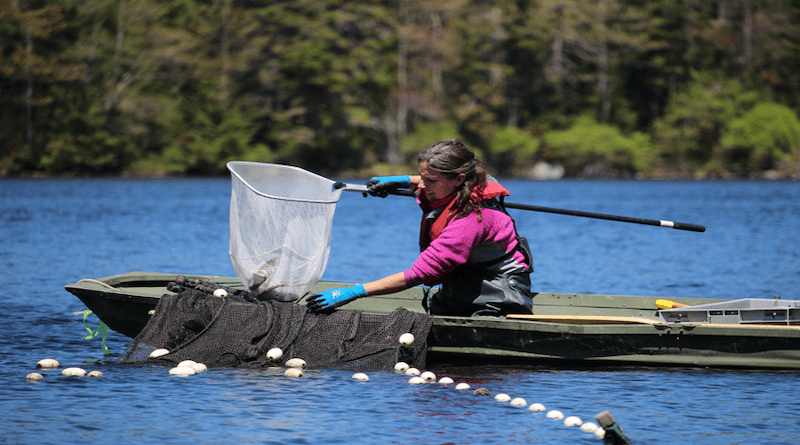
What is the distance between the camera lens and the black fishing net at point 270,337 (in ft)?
28.5

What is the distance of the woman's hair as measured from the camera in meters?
8.23

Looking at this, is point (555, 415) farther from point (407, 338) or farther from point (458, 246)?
point (458, 246)

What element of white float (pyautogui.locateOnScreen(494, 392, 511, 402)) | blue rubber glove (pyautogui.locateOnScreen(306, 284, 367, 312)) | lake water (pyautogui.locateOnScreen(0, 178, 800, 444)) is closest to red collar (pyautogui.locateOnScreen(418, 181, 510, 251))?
blue rubber glove (pyautogui.locateOnScreen(306, 284, 367, 312))

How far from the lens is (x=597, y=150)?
71.2 meters

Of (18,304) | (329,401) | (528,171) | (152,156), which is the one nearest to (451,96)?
(528,171)

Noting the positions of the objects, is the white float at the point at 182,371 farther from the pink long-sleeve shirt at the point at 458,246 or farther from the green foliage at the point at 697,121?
the green foliage at the point at 697,121

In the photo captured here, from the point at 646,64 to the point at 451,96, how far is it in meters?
16.0

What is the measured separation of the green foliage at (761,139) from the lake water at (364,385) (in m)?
47.3

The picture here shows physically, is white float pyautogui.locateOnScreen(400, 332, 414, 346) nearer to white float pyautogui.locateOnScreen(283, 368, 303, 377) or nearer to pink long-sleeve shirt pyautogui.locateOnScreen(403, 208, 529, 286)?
pink long-sleeve shirt pyautogui.locateOnScreen(403, 208, 529, 286)

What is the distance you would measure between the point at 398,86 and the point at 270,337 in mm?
59244

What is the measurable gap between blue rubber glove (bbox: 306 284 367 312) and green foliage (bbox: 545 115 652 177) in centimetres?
6425

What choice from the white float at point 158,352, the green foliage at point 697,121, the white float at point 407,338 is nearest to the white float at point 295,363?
the white float at point 407,338

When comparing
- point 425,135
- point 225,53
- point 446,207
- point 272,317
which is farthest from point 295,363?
point 425,135

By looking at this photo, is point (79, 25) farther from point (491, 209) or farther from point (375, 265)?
point (491, 209)
